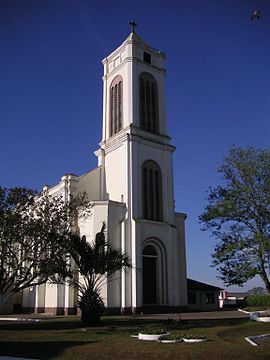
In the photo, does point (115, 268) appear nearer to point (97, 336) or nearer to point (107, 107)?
point (97, 336)

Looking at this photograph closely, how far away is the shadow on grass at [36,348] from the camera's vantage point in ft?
43.4

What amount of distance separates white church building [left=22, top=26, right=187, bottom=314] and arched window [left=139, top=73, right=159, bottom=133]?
95 mm

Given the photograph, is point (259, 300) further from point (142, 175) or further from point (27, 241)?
point (27, 241)

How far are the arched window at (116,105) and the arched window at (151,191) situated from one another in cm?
489

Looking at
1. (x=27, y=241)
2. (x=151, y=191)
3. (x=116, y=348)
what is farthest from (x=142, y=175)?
(x=116, y=348)

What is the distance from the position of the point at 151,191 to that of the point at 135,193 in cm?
223

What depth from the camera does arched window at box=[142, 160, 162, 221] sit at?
37812mm

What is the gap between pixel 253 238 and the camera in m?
28.0

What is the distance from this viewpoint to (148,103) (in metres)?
41.6

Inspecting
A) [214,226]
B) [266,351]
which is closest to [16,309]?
[214,226]

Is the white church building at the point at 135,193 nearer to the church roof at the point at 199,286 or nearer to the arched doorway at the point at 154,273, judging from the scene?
the arched doorway at the point at 154,273

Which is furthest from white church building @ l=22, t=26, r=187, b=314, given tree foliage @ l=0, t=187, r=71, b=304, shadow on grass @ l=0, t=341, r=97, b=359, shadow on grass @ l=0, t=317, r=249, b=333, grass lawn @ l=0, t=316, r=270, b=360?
shadow on grass @ l=0, t=341, r=97, b=359

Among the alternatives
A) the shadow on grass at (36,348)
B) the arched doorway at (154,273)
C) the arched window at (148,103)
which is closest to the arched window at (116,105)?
the arched window at (148,103)

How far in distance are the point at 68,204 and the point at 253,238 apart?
12.1m
